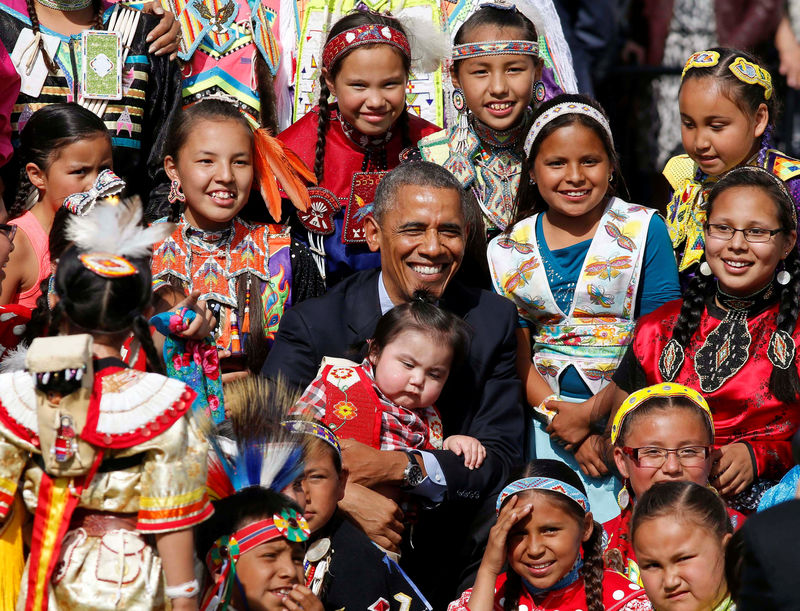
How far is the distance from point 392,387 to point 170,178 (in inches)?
53.7

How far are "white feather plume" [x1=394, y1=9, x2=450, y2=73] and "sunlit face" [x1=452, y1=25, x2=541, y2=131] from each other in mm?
280

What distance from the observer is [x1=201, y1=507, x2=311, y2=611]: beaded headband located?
2934 millimetres

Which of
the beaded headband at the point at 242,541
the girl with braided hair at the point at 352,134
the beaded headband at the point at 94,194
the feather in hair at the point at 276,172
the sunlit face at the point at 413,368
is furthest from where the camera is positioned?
the girl with braided hair at the point at 352,134

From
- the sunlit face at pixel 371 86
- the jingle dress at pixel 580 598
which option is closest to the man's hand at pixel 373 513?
the jingle dress at pixel 580 598

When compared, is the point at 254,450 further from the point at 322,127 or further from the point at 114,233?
the point at 322,127

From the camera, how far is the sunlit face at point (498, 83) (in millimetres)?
4758

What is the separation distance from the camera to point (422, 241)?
4.10m

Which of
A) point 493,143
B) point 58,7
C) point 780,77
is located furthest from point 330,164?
point 780,77

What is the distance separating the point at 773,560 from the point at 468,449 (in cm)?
195

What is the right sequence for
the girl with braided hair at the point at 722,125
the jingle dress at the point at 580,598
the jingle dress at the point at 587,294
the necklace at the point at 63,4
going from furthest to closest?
the necklace at the point at 63,4 → the girl with braided hair at the point at 722,125 → the jingle dress at the point at 587,294 → the jingle dress at the point at 580,598

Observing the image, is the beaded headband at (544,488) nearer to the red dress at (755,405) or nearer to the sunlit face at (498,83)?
the red dress at (755,405)

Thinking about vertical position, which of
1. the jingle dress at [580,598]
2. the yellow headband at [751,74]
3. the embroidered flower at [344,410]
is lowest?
the jingle dress at [580,598]

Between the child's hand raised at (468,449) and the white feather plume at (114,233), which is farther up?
the white feather plume at (114,233)

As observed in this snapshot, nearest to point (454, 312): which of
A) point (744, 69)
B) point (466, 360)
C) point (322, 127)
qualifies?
point (466, 360)
